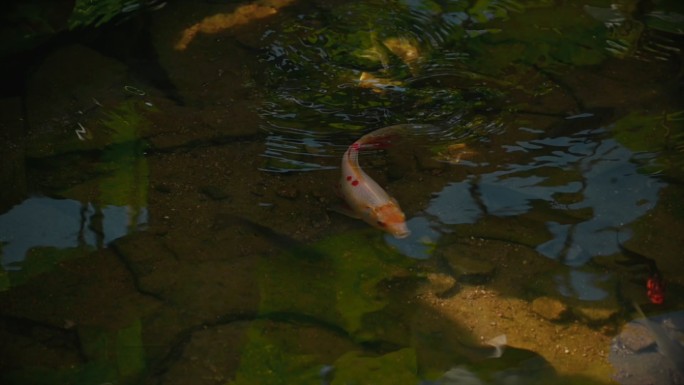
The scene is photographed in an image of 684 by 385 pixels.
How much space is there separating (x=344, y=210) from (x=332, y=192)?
23 cm

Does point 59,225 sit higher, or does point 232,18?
point 232,18

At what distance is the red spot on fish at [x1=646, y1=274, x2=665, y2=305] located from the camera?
13.9 feet

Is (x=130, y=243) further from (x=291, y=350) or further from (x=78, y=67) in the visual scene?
(x=78, y=67)

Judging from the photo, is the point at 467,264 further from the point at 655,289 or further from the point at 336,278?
the point at 655,289

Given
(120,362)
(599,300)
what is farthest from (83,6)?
(599,300)

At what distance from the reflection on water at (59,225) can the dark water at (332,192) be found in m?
0.01

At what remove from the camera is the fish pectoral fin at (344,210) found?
15.4 ft

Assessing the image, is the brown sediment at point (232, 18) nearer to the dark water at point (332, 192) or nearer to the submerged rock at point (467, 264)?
the dark water at point (332, 192)

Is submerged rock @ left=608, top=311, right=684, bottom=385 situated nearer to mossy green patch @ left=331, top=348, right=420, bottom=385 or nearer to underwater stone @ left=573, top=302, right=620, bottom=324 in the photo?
underwater stone @ left=573, top=302, right=620, bottom=324

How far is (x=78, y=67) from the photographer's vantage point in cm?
602

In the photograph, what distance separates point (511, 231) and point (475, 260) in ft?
1.08

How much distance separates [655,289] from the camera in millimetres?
4277

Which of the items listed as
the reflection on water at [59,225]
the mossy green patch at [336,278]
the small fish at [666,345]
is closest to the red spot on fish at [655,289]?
the small fish at [666,345]

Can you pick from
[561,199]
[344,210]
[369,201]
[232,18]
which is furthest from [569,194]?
[232,18]
